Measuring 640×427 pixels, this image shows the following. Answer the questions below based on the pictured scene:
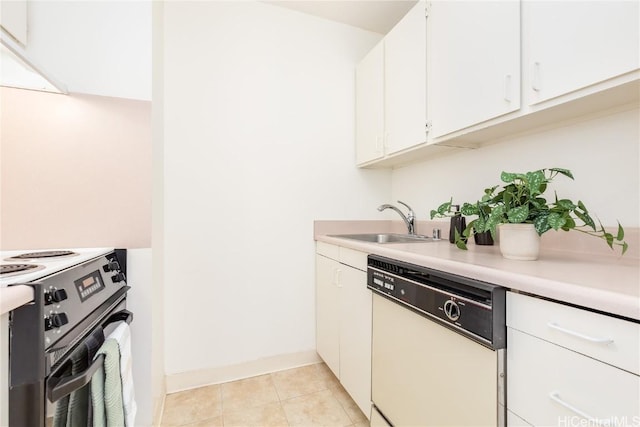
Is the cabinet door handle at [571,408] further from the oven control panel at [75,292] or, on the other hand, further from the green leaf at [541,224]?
the oven control panel at [75,292]

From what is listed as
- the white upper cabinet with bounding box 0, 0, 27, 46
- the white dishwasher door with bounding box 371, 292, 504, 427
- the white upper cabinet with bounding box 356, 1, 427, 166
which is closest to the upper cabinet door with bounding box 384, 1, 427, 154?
the white upper cabinet with bounding box 356, 1, 427, 166

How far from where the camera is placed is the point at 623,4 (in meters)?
0.80

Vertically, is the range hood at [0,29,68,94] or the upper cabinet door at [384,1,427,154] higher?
the upper cabinet door at [384,1,427,154]

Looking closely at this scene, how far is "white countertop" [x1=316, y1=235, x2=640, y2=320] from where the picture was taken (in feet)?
1.85

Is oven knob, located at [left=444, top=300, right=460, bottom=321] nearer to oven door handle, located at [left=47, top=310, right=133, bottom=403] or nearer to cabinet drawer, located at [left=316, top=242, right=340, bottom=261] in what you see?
cabinet drawer, located at [left=316, top=242, right=340, bottom=261]

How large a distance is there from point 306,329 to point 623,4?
2.14 meters

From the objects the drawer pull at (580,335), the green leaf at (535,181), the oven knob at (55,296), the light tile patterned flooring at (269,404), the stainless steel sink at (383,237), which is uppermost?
the green leaf at (535,181)

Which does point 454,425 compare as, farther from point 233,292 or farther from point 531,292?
point 233,292

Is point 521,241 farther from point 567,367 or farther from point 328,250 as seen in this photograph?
point 328,250

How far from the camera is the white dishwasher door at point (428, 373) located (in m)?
0.81

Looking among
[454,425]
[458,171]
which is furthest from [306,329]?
[458,171]

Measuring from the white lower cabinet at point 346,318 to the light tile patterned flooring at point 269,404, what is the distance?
0.43ft

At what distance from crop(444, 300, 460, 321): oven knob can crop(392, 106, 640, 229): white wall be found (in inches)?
29.1

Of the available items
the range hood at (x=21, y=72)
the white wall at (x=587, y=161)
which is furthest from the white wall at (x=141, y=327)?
the white wall at (x=587, y=161)
